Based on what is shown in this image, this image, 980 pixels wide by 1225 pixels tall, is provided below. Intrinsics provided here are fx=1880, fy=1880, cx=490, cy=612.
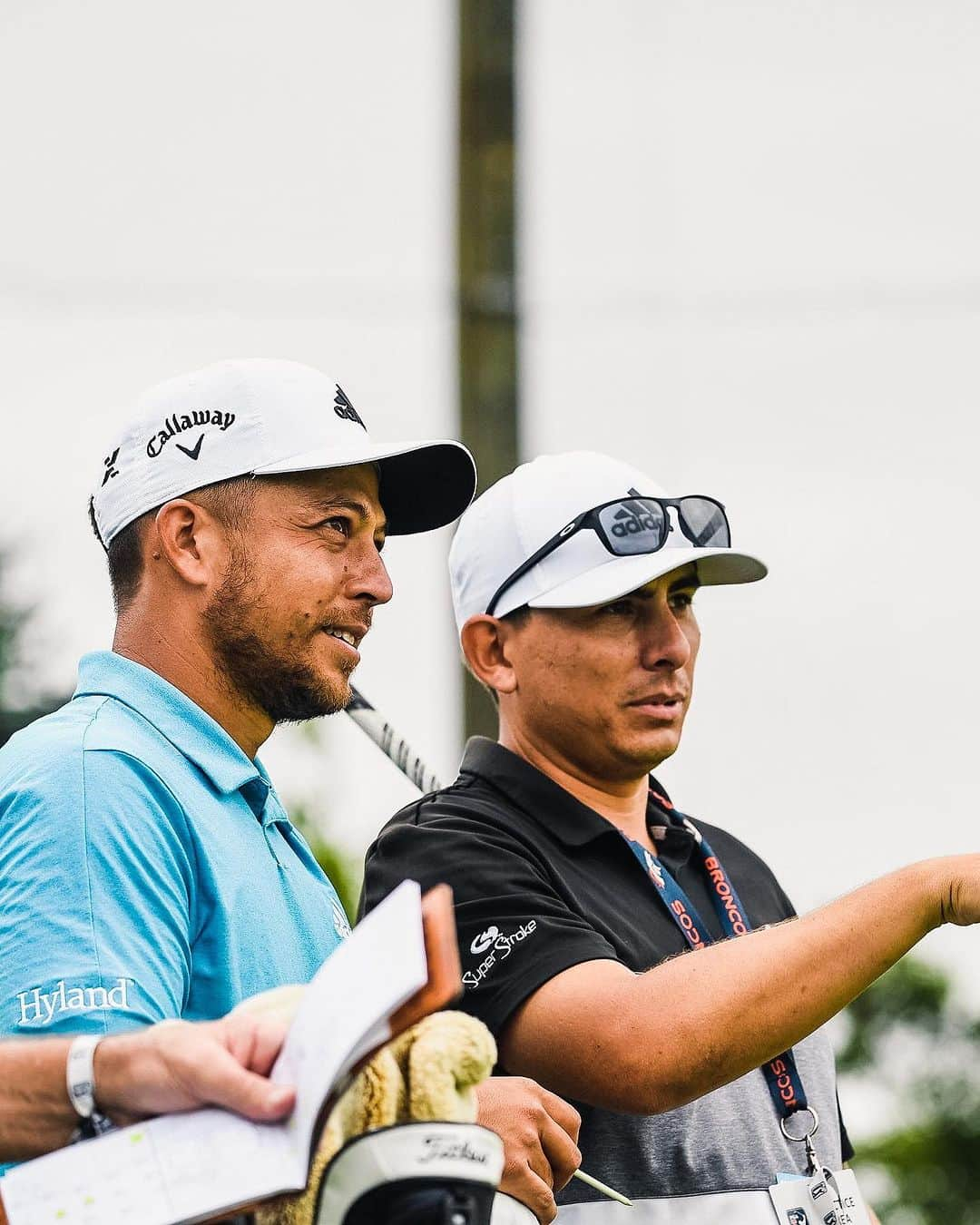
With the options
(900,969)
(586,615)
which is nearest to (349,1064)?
(586,615)

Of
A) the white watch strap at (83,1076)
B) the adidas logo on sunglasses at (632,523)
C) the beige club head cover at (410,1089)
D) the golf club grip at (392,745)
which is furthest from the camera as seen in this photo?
the golf club grip at (392,745)

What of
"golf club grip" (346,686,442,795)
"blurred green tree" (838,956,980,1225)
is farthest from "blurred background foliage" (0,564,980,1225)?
"golf club grip" (346,686,442,795)

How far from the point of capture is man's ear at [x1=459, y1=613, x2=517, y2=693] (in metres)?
3.46

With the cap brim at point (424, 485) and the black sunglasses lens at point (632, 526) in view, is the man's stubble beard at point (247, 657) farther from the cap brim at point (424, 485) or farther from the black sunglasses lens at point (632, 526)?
the black sunglasses lens at point (632, 526)

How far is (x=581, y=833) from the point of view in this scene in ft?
10.5

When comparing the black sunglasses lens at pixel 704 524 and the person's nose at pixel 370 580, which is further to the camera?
the black sunglasses lens at pixel 704 524

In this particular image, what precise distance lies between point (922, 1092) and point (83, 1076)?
45.2 ft

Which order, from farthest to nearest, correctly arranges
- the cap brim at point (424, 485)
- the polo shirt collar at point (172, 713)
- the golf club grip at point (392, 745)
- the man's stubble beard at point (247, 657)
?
1. the golf club grip at point (392, 745)
2. the cap brim at point (424, 485)
3. the man's stubble beard at point (247, 657)
4. the polo shirt collar at point (172, 713)

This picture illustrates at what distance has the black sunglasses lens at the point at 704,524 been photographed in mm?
3510

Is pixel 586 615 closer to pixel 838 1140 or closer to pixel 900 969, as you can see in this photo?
pixel 838 1140

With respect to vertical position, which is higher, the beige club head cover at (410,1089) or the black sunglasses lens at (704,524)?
the black sunglasses lens at (704,524)

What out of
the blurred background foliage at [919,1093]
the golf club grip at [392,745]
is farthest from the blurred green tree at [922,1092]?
the golf club grip at [392,745]

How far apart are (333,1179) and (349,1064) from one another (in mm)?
289

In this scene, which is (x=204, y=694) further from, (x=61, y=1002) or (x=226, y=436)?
(x=61, y=1002)
